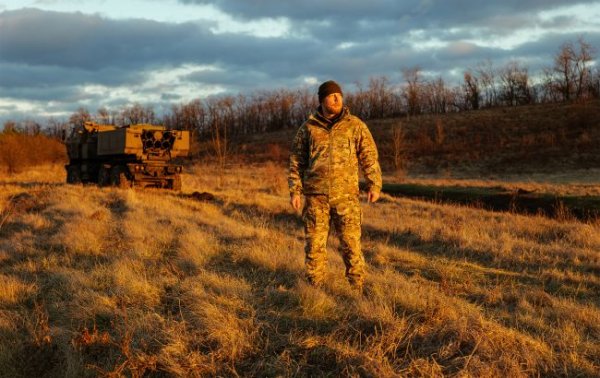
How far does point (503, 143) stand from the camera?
4706 centimetres

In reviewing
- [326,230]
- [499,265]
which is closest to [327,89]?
[326,230]

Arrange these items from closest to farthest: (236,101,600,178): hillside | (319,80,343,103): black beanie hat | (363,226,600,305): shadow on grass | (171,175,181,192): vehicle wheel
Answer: (319,80,343,103): black beanie hat → (363,226,600,305): shadow on grass → (171,175,181,192): vehicle wheel → (236,101,600,178): hillside

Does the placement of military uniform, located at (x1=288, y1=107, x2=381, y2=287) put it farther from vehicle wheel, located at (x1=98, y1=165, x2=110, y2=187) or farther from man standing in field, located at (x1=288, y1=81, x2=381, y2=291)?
vehicle wheel, located at (x1=98, y1=165, x2=110, y2=187)

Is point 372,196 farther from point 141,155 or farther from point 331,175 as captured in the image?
point 141,155

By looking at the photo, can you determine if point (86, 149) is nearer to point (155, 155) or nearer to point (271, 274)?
point (155, 155)

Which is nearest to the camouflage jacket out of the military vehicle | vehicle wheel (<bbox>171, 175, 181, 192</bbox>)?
the military vehicle

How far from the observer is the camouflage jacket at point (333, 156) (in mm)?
5031

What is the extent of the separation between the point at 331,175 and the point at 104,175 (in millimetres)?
16557

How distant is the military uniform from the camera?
504cm

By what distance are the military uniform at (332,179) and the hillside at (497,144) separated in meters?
28.6

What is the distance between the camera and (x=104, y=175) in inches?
774

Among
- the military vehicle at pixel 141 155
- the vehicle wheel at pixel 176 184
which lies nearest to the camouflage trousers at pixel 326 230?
the military vehicle at pixel 141 155

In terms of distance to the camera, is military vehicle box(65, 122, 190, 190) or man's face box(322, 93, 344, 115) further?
military vehicle box(65, 122, 190, 190)

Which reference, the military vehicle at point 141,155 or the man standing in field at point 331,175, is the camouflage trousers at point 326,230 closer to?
the man standing in field at point 331,175
